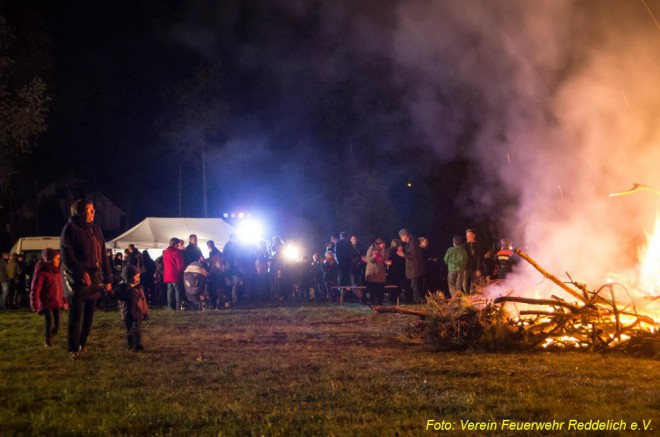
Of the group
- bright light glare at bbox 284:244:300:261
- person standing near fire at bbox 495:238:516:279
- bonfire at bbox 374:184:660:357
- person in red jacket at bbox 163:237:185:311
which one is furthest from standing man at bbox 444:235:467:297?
person in red jacket at bbox 163:237:185:311

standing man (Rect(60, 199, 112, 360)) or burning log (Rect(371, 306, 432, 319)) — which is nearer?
standing man (Rect(60, 199, 112, 360))

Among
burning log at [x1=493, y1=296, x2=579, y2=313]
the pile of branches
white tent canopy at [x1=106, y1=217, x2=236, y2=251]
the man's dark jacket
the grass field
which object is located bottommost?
the grass field

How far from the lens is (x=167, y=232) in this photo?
2075 cm

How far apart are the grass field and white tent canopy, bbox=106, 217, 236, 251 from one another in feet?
32.7

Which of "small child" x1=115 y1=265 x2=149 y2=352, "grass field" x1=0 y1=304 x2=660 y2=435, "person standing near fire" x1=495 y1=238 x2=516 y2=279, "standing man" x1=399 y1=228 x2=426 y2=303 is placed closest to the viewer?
"grass field" x1=0 y1=304 x2=660 y2=435

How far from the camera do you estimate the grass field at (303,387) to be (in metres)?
5.04

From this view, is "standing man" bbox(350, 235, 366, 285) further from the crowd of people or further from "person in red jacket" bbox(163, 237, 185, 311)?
"person in red jacket" bbox(163, 237, 185, 311)

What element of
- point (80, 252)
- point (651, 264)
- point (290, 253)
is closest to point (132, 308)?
point (80, 252)

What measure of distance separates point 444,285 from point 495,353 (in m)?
9.72

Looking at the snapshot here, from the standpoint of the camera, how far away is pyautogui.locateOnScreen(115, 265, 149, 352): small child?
8836 millimetres

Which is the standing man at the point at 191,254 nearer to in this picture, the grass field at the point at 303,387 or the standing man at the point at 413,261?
the standing man at the point at 413,261

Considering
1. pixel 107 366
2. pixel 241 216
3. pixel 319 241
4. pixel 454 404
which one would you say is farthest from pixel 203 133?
pixel 454 404

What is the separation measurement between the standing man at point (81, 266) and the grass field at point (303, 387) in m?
0.50

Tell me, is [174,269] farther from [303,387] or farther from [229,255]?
[303,387]
